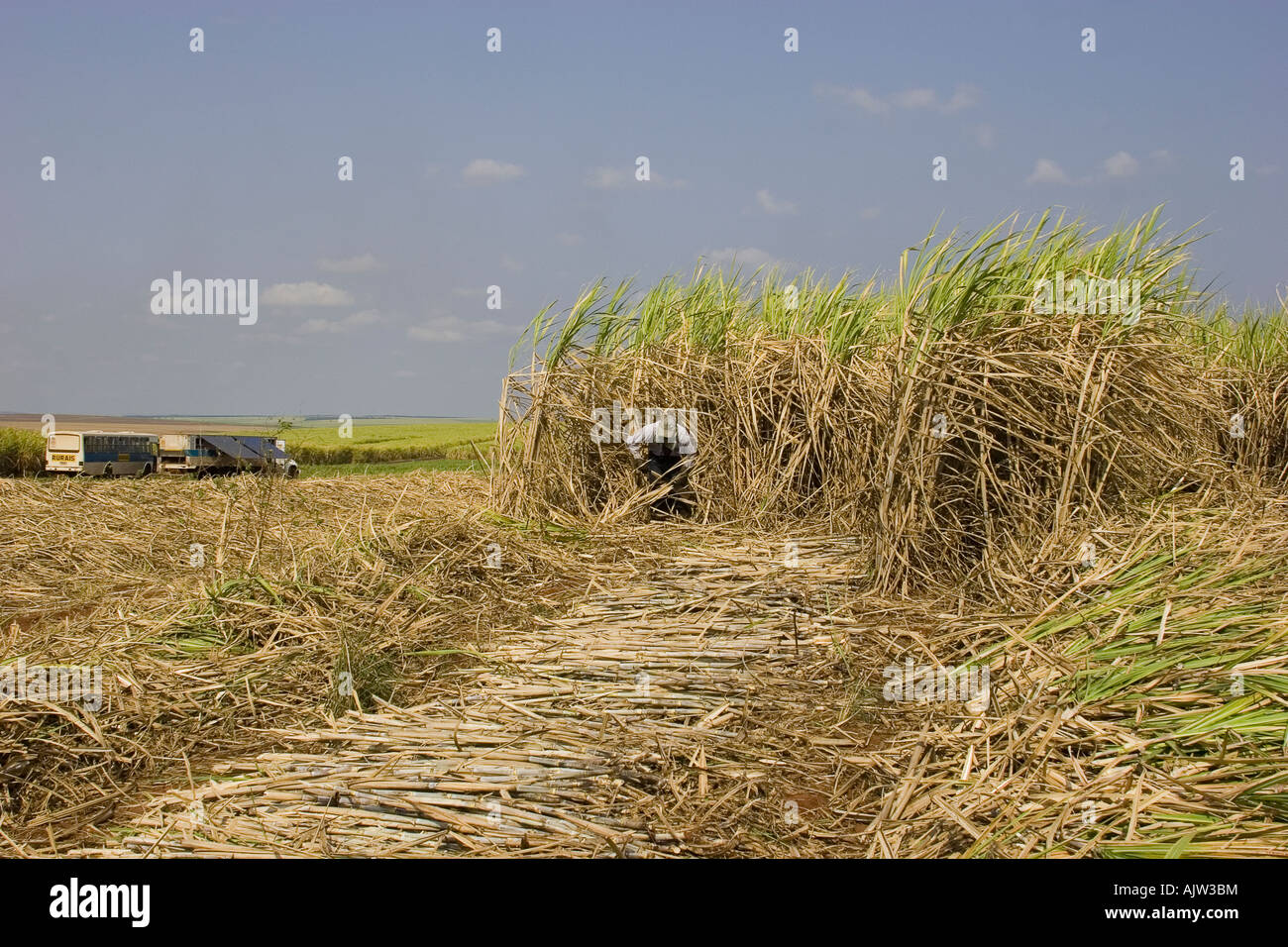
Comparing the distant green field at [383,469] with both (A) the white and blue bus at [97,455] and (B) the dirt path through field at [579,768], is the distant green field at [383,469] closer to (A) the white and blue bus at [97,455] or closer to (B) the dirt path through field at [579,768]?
(A) the white and blue bus at [97,455]

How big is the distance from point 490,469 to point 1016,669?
5.60 metres

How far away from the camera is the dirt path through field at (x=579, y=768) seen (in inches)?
118

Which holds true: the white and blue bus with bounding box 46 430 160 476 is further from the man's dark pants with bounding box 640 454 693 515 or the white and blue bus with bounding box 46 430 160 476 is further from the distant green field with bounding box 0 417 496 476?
the man's dark pants with bounding box 640 454 693 515

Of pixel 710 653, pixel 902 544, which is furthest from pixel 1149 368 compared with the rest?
pixel 710 653

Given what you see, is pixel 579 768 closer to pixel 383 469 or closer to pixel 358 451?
pixel 383 469

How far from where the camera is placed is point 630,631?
509cm

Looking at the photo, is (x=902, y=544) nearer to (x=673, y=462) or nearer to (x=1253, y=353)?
(x=673, y=462)

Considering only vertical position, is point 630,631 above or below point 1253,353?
below

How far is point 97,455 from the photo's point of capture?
15.9 m

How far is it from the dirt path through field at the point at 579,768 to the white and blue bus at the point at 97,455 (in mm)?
13490

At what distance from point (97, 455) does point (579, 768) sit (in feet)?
50.6

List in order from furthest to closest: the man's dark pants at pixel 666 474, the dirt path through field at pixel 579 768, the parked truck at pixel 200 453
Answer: the parked truck at pixel 200 453 < the man's dark pants at pixel 666 474 < the dirt path through field at pixel 579 768

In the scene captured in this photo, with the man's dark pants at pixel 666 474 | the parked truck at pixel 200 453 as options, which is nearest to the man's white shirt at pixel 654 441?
the man's dark pants at pixel 666 474

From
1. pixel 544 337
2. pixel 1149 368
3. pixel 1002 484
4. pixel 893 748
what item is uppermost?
pixel 544 337
